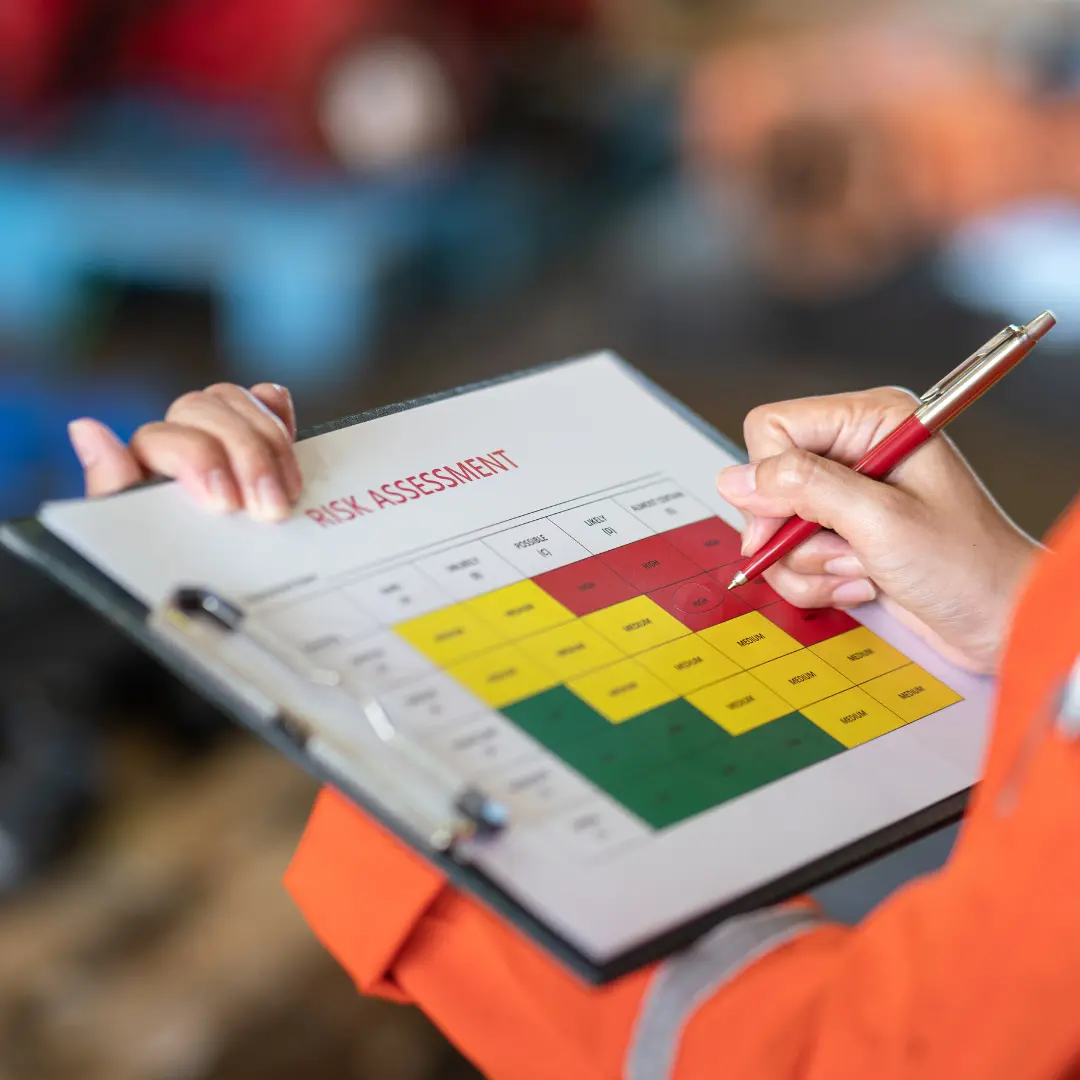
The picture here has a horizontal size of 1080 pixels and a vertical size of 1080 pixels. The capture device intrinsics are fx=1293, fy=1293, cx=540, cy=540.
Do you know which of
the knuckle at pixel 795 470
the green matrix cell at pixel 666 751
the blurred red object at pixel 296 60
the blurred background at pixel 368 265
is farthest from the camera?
the blurred red object at pixel 296 60

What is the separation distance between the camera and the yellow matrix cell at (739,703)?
21.9 inches

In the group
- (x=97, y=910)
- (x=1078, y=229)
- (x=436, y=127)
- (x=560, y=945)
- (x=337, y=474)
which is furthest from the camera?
(x=1078, y=229)

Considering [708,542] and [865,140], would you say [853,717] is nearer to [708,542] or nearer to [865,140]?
[708,542]

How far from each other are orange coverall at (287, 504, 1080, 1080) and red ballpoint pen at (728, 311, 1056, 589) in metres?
0.17

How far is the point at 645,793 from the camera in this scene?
0.51 m

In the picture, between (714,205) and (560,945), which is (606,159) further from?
(560,945)

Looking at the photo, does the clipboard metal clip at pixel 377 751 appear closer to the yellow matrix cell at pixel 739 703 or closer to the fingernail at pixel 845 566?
the yellow matrix cell at pixel 739 703

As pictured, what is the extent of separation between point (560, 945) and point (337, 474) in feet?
0.87

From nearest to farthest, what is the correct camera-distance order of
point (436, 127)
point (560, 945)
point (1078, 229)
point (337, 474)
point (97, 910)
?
point (560, 945)
point (337, 474)
point (97, 910)
point (436, 127)
point (1078, 229)

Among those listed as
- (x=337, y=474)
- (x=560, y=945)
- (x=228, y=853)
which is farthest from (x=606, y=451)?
(x=228, y=853)

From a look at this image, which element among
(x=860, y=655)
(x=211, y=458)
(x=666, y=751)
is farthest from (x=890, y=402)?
(x=211, y=458)

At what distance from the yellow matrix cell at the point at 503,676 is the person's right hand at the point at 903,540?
150 millimetres

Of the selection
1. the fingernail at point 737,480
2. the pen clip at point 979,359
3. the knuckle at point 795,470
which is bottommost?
the fingernail at point 737,480

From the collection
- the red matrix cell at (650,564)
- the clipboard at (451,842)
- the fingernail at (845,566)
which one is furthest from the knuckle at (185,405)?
the fingernail at (845,566)
